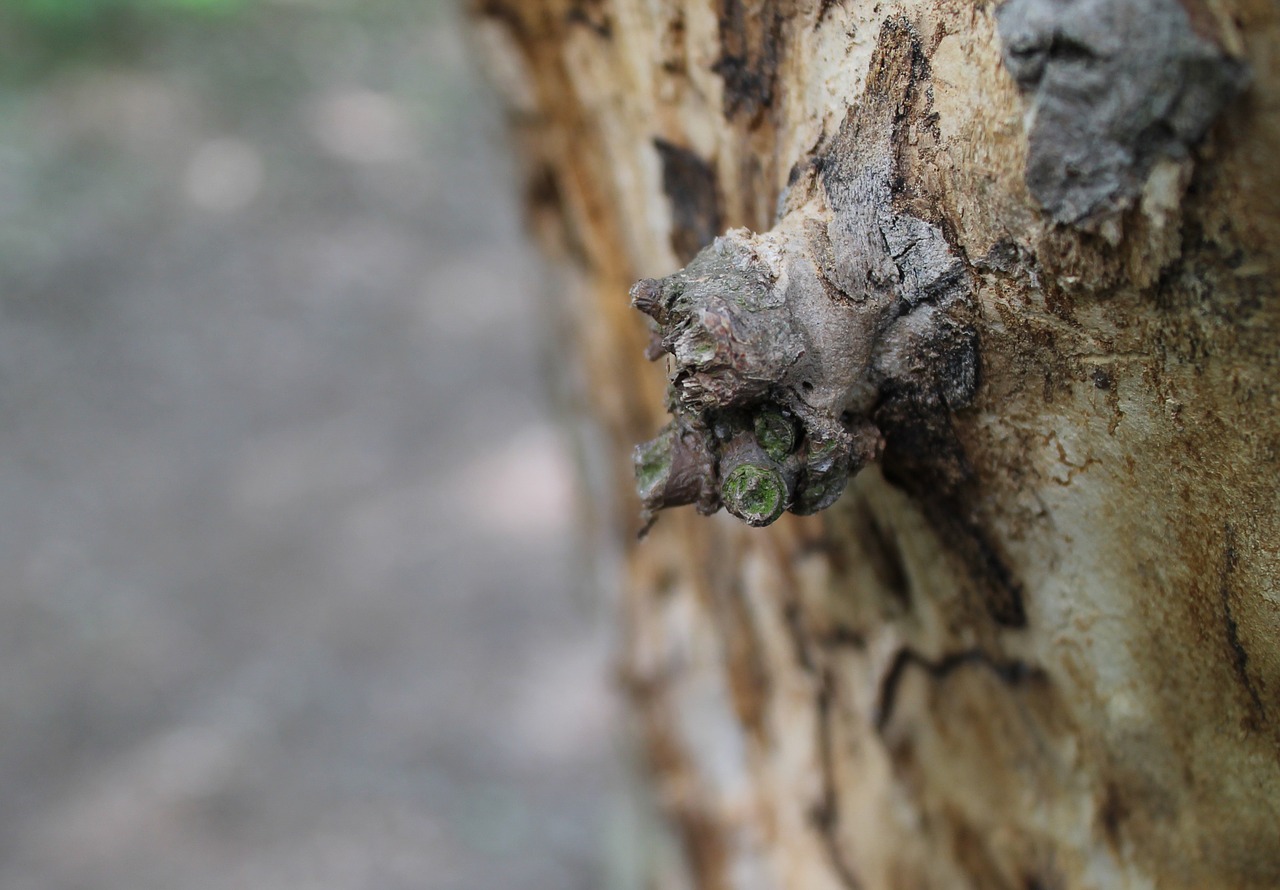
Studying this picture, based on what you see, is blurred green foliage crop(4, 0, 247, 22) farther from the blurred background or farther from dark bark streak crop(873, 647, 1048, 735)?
dark bark streak crop(873, 647, 1048, 735)

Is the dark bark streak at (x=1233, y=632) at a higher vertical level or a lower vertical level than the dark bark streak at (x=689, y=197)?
lower

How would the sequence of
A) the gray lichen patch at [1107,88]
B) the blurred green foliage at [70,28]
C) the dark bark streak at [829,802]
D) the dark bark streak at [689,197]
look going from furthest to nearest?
1. the blurred green foliage at [70,28]
2. the dark bark streak at [829,802]
3. the dark bark streak at [689,197]
4. the gray lichen patch at [1107,88]

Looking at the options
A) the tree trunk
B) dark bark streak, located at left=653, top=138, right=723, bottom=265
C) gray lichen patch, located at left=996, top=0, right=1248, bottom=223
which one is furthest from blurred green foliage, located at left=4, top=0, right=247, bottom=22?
gray lichen patch, located at left=996, top=0, right=1248, bottom=223

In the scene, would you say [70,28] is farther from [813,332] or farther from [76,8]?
[813,332]

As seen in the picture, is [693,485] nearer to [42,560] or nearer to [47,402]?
[42,560]

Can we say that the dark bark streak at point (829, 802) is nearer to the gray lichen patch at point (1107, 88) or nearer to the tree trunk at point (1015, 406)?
the tree trunk at point (1015, 406)

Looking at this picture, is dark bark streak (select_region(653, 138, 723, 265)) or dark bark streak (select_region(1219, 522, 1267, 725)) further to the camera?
dark bark streak (select_region(653, 138, 723, 265))

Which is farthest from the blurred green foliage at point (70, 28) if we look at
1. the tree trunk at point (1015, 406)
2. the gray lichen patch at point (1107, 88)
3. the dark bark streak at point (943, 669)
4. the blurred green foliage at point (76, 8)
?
the gray lichen patch at point (1107, 88)
